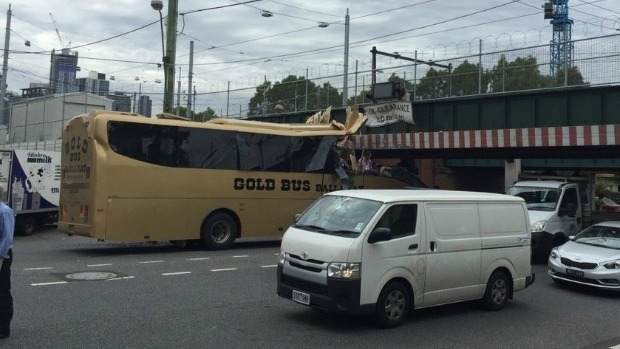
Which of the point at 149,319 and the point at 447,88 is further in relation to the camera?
the point at 447,88

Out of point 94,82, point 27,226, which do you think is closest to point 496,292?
point 27,226

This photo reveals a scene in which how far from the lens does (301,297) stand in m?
7.92

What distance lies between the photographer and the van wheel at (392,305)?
783cm

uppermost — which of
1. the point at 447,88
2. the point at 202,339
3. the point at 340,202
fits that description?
the point at 447,88

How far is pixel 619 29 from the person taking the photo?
17.1 metres

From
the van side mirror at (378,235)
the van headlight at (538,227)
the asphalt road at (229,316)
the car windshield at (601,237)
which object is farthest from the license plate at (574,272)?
the van side mirror at (378,235)

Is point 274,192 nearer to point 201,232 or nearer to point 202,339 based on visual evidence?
point 201,232

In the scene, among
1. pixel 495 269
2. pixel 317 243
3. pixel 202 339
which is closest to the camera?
pixel 202 339

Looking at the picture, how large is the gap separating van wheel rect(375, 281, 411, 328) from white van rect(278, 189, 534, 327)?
0.01m

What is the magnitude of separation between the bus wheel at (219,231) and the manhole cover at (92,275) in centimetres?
432

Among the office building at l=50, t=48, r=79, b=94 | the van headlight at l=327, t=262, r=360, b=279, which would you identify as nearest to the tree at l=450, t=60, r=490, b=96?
the van headlight at l=327, t=262, r=360, b=279

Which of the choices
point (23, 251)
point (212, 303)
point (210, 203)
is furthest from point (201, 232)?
point (212, 303)

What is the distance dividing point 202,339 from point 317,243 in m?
1.95

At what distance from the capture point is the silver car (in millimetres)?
11328
